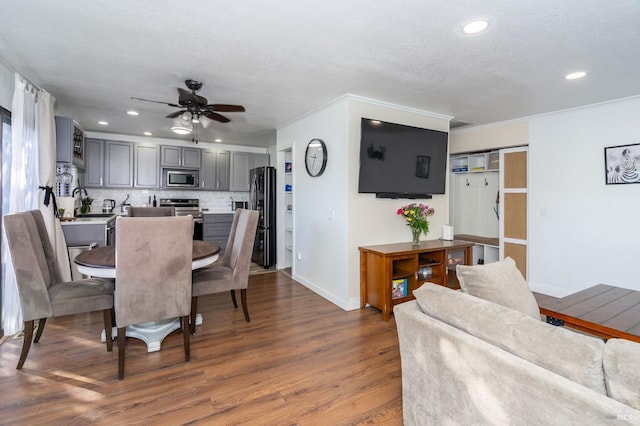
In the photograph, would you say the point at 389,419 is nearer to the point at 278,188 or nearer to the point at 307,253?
the point at 307,253

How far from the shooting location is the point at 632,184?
327cm

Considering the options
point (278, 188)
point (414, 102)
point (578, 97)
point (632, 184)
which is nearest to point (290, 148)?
point (278, 188)

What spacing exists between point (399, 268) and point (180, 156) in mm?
4893

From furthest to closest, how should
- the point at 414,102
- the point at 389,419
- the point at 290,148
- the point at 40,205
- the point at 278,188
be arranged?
1. the point at 278,188
2. the point at 290,148
3. the point at 414,102
4. the point at 40,205
5. the point at 389,419

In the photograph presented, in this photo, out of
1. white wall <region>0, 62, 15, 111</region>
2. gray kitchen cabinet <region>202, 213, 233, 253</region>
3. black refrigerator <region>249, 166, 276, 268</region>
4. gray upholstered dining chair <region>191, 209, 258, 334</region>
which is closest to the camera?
white wall <region>0, 62, 15, 111</region>

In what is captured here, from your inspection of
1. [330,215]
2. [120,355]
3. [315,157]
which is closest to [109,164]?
[315,157]

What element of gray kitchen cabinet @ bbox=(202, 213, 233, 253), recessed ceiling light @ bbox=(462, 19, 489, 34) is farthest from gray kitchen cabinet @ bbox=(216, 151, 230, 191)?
recessed ceiling light @ bbox=(462, 19, 489, 34)

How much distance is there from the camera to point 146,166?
579cm

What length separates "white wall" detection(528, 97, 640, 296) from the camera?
10.9 ft

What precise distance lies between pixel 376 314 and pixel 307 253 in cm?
136

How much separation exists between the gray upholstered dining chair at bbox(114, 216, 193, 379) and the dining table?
0.55 feet

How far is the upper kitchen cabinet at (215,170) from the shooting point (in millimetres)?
6281

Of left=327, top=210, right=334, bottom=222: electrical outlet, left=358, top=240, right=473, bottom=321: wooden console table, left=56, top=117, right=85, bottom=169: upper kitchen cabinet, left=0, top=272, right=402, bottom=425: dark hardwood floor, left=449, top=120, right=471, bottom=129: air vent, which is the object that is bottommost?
left=0, top=272, right=402, bottom=425: dark hardwood floor

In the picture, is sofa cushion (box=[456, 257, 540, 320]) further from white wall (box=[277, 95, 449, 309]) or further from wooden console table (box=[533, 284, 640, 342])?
white wall (box=[277, 95, 449, 309])
